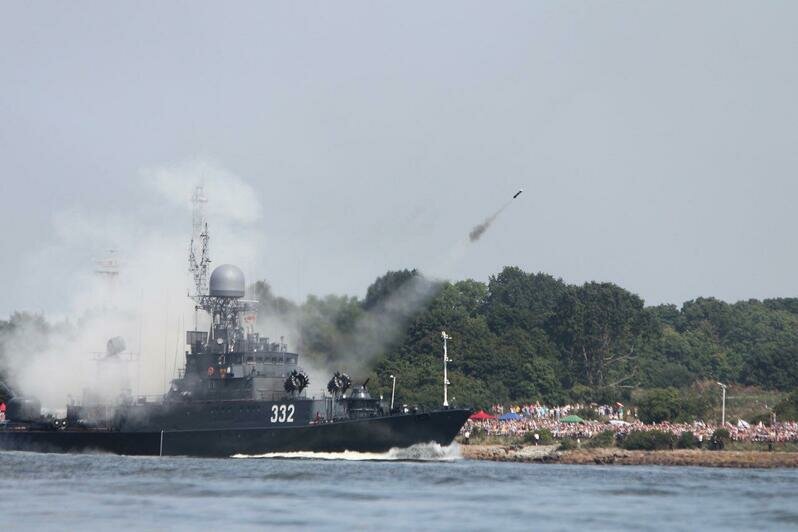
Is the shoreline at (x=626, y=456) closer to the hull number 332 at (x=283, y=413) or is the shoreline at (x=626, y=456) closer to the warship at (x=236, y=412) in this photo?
the warship at (x=236, y=412)

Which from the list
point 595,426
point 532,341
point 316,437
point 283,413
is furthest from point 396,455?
point 532,341

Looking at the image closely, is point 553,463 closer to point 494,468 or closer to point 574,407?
point 494,468

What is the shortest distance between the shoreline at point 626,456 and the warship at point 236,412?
6.97m

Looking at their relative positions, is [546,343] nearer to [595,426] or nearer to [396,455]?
[595,426]

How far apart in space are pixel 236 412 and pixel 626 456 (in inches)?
978

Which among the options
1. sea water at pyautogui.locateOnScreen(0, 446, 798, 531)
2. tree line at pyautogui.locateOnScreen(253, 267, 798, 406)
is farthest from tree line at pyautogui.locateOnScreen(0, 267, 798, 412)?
sea water at pyautogui.locateOnScreen(0, 446, 798, 531)

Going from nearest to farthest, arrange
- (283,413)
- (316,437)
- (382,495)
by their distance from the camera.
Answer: (382,495), (316,437), (283,413)

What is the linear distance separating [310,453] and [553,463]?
15802 millimetres

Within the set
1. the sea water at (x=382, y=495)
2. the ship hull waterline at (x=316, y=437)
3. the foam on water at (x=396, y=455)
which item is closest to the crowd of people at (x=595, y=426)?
the sea water at (x=382, y=495)

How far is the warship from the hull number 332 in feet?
0.20

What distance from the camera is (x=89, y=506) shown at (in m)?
54.8

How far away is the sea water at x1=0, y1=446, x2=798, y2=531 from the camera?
163 feet

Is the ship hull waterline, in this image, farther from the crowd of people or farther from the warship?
the crowd of people

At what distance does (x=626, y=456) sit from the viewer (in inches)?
3302
